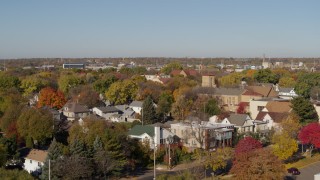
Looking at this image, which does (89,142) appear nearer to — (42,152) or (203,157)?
(42,152)

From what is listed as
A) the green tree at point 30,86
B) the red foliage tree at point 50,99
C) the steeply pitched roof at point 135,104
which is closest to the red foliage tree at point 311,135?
the steeply pitched roof at point 135,104

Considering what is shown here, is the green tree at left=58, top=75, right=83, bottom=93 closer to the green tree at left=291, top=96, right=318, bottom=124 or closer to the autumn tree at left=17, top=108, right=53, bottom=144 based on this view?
the autumn tree at left=17, top=108, right=53, bottom=144

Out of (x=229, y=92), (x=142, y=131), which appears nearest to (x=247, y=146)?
(x=142, y=131)

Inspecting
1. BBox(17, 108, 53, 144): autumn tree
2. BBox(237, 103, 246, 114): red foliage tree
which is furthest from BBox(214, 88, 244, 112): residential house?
BBox(17, 108, 53, 144): autumn tree

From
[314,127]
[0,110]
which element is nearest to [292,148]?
[314,127]

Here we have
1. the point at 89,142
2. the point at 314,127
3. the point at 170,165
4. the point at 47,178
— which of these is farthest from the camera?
the point at 314,127

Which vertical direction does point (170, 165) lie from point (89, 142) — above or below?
below

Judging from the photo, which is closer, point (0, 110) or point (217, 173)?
point (217, 173)
